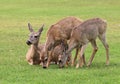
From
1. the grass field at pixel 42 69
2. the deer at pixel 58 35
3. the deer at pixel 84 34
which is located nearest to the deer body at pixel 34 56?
the grass field at pixel 42 69

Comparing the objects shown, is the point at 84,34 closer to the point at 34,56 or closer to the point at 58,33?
the point at 58,33

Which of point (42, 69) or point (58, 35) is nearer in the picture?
point (42, 69)

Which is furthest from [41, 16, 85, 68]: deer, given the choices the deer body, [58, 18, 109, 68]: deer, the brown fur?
the deer body

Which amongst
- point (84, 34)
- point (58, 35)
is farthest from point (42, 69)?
point (84, 34)

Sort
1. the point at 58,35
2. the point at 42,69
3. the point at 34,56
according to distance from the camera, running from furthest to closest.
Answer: the point at 34,56 < the point at 58,35 < the point at 42,69

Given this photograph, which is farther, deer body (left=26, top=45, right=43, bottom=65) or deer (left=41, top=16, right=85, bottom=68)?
deer body (left=26, top=45, right=43, bottom=65)

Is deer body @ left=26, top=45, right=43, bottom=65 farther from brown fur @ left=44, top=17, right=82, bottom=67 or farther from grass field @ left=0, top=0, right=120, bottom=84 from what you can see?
brown fur @ left=44, top=17, right=82, bottom=67

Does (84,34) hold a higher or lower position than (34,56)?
higher

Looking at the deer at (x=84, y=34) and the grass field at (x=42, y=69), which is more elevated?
the deer at (x=84, y=34)

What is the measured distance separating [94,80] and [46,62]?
9.35ft

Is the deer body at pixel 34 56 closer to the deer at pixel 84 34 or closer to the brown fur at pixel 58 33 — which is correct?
the brown fur at pixel 58 33

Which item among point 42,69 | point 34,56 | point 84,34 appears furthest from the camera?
point 34,56

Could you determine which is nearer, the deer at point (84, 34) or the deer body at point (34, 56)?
the deer at point (84, 34)

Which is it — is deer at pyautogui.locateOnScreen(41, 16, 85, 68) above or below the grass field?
above
